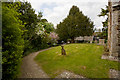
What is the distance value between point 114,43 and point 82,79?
5969 millimetres

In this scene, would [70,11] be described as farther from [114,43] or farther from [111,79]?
[111,79]

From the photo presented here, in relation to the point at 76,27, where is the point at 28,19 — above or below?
below

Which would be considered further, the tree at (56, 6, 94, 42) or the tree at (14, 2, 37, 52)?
the tree at (56, 6, 94, 42)

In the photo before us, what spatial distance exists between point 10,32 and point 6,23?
1.93ft

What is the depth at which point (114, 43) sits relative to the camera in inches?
307

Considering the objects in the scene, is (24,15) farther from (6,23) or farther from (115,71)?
(115,71)

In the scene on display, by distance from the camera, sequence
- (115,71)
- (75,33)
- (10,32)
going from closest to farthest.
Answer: (10,32)
(115,71)
(75,33)

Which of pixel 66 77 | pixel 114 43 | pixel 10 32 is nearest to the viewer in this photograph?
pixel 10 32

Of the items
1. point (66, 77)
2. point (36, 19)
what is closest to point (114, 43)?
point (66, 77)

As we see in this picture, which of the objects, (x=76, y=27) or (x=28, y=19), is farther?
(x=76, y=27)

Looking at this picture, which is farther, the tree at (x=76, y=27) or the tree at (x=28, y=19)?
the tree at (x=76, y=27)

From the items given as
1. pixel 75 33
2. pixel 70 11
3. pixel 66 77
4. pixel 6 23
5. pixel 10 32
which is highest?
pixel 70 11

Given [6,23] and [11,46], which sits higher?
[6,23]

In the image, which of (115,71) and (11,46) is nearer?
(11,46)
